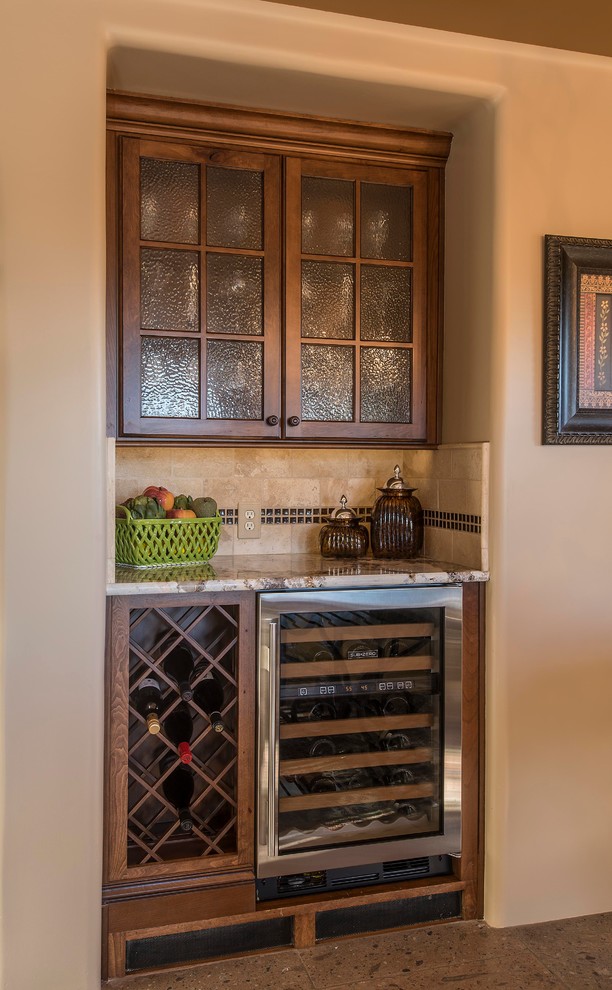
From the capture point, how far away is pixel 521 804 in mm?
2324

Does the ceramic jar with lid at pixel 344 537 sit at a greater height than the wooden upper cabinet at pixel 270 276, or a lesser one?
lesser

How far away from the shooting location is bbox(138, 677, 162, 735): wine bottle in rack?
2109mm

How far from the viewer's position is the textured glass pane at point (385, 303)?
2.52 meters

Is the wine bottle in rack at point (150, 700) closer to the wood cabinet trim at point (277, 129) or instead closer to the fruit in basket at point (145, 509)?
the fruit in basket at point (145, 509)

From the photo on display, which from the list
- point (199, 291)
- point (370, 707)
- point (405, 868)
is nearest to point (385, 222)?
point (199, 291)

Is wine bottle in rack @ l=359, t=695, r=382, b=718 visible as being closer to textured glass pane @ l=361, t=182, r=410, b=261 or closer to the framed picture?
the framed picture

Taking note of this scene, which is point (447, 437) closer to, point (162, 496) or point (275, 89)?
point (162, 496)

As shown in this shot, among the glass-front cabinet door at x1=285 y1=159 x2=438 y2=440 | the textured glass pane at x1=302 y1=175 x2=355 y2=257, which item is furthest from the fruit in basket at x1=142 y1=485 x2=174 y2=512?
the textured glass pane at x1=302 y1=175 x2=355 y2=257

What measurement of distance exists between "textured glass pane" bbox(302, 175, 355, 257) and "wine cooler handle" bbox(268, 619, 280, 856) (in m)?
1.19

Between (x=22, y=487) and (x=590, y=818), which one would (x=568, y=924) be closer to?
(x=590, y=818)

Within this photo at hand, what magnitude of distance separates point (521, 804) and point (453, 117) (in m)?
2.12

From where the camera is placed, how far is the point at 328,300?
97.6 inches

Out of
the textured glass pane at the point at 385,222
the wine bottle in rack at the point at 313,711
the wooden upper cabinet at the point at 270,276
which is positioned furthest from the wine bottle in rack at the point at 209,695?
the textured glass pane at the point at 385,222

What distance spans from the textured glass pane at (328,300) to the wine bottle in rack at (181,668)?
1046 millimetres
